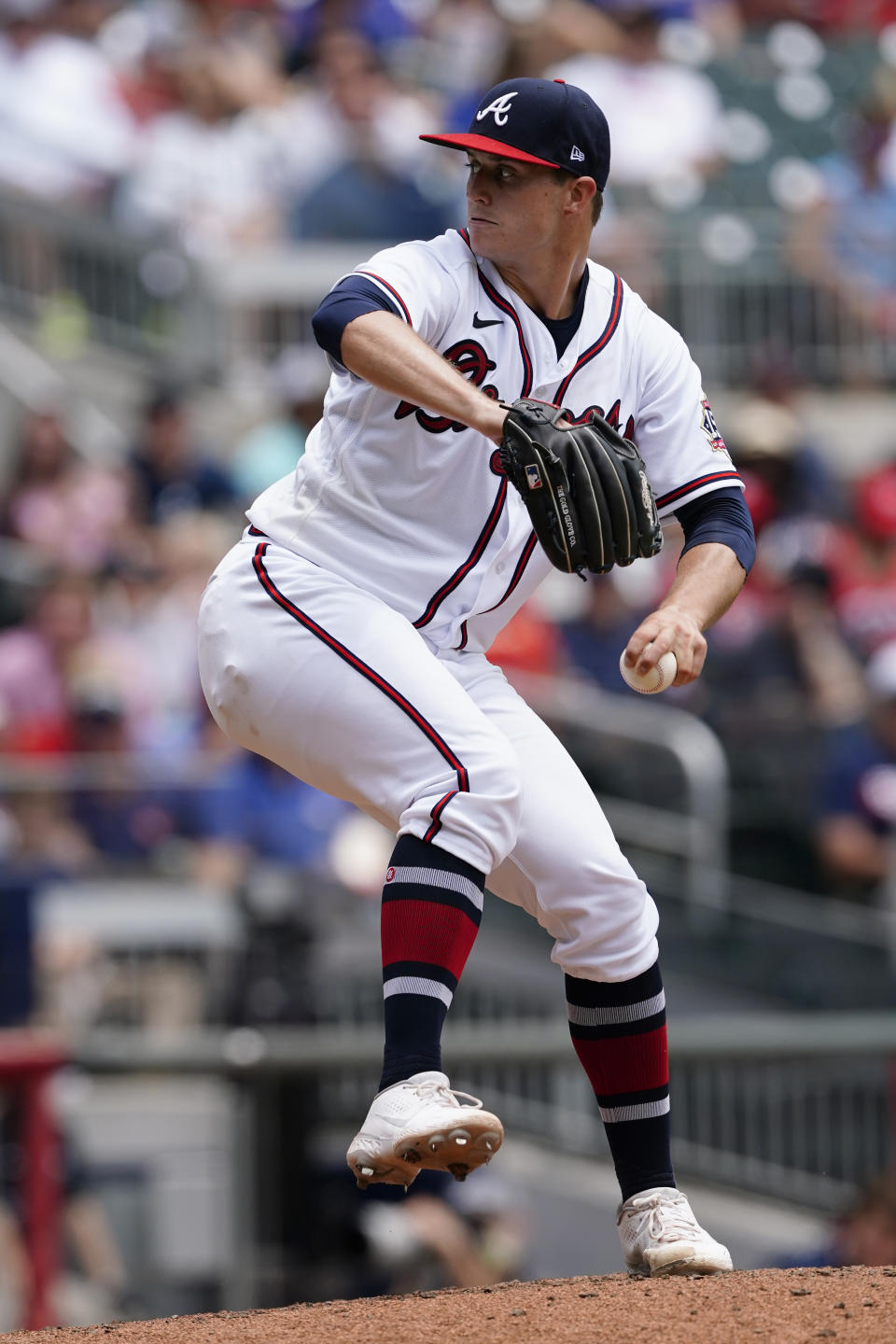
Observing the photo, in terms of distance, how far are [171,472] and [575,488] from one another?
5.88 metres

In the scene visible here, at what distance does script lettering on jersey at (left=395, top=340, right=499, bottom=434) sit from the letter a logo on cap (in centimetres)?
38

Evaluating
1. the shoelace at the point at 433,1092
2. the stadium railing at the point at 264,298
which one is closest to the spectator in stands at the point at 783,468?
the stadium railing at the point at 264,298

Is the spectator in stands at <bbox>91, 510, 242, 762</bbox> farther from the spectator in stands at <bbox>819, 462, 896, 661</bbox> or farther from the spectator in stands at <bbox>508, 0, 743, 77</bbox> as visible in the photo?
the spectator in stands at <bbox>508, 0, 743, 77</bbox>

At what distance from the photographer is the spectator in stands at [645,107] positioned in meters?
10.7

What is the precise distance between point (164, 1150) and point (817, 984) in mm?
2544

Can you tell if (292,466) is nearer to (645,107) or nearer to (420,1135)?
(645,107)

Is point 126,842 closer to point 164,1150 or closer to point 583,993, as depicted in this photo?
point 164,1150

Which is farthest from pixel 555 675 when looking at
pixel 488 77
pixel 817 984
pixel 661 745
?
pixel 488 77

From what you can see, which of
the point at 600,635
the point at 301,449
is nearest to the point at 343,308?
the point at 600,635

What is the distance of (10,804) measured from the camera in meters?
6.82

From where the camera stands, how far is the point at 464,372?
3574mm

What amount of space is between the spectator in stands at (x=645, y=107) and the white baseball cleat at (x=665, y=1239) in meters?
7.77

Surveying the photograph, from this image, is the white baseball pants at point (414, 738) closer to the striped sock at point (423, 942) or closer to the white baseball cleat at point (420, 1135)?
the striped sock at point (423, 942)

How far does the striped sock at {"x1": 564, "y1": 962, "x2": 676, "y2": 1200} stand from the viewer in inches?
148
